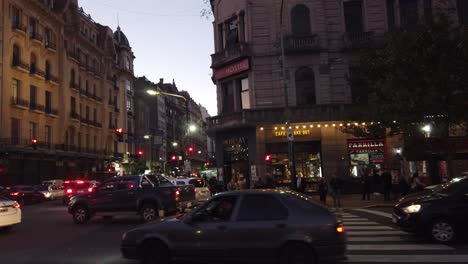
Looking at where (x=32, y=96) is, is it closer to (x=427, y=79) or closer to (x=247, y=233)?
(x=427, y=79)

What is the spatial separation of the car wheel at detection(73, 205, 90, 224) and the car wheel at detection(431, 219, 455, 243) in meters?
12.7

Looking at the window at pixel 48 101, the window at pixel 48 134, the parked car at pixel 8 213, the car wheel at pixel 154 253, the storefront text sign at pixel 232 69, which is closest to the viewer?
the car wheel at pixel 154 253

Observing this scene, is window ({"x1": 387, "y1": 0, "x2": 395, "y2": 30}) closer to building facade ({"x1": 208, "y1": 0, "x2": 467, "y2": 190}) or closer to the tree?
building facade ({"x1": 208, "y1": 0, "x2": 467, "y2": 190})

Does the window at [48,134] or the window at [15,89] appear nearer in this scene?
the window at [15,89]

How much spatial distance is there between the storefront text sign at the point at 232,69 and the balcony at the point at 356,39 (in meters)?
6.36

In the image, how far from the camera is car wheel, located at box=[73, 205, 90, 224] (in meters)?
18.1

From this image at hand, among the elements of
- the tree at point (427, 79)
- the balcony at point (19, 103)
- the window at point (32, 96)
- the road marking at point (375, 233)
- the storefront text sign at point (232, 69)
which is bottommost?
the road marking at point (375, 233)

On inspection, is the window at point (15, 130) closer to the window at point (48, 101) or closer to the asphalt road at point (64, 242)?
the window at point (48, 101)

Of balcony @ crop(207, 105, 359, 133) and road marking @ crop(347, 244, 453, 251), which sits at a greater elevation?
balcony @ crop(207, 105, 359, 133)

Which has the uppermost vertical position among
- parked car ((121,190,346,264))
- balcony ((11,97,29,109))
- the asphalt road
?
balcony ((11,97,29,109))

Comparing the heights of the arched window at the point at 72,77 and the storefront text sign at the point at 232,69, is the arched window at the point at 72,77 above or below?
above

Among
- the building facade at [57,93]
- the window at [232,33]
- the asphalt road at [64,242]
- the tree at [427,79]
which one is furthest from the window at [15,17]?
the tree at [427,79]

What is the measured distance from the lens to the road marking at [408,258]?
8.98m

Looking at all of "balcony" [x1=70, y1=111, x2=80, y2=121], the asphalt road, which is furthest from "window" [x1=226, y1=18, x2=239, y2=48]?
"balcony" [x1=70, y1=111, x2=80, y2=121]
